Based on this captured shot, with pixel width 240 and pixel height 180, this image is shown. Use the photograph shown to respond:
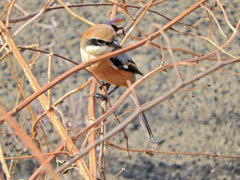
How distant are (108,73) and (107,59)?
0.14m

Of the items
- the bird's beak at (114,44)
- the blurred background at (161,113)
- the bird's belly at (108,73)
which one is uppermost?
the bird's beak at (114,44)

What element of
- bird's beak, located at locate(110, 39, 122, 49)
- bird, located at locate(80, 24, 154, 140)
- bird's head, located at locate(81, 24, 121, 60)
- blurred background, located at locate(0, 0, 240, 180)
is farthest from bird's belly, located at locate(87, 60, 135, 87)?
blurred background, located at locate(0, 0, 240, 180)

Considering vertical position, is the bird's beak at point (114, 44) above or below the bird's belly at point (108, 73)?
above

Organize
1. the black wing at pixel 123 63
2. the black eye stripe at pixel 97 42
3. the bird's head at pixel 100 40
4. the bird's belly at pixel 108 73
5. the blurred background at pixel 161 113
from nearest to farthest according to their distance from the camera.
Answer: the bird's head at pixel 100 40, the black eye stripe at pixel 97 42, the bird's belly at pixel 108 73, the black wing at pixel 123 63, the blurred background at pixel 161 113

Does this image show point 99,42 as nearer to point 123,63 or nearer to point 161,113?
point 123,63

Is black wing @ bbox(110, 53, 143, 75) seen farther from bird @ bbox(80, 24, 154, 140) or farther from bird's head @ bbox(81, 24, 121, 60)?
bird's head @ bbox(81, 24, 121, 60)

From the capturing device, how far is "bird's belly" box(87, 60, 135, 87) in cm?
232

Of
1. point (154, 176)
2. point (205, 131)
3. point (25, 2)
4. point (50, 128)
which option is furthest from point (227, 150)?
point (25, 2)

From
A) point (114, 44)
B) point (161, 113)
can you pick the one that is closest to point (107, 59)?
point (114, 44)

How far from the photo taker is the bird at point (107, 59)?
79.9 inches

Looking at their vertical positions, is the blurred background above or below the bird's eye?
below

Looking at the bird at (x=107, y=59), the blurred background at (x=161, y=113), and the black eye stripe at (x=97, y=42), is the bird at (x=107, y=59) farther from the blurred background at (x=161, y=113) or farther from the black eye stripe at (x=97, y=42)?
the blurred background at (x=161, y=113)

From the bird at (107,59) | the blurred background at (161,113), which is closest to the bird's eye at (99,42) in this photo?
Result: the bird at (107,59)

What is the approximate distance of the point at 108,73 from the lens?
2.40m
